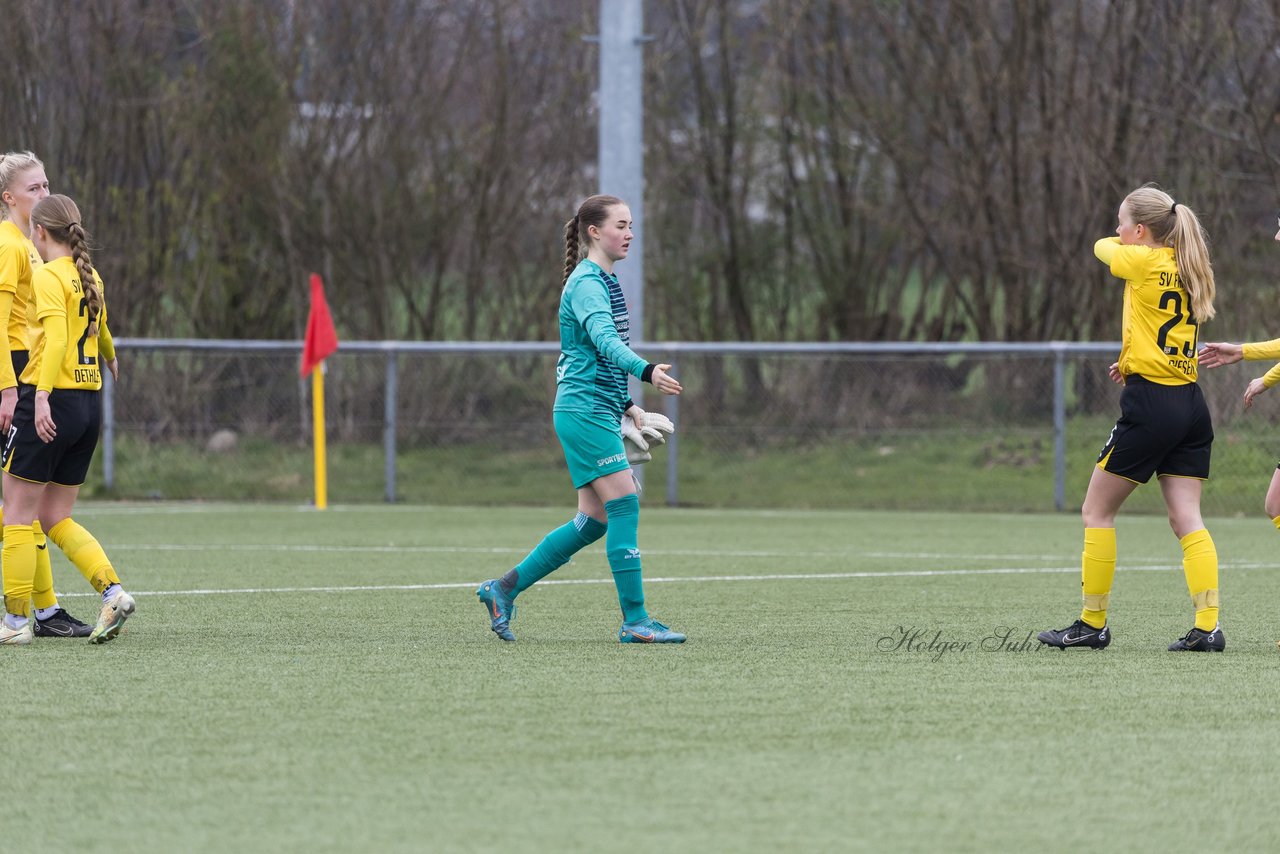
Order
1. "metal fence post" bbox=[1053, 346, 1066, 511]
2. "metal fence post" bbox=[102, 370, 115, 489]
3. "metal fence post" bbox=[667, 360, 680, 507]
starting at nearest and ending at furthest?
"metal fence post" bbox=[1053, 346, 1066, 511]
"metal fence post" bbox=[667, 360, 680, 507]
"metal fence post" bbox=[102, 370, 115, 489]

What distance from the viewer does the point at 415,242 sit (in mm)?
21391

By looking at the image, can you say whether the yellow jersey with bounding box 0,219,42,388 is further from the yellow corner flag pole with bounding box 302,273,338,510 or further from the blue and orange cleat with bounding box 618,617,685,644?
the yellow corner flag pole with bounding box 302,273,338,510

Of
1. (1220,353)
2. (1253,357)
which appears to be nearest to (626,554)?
(1220,353)

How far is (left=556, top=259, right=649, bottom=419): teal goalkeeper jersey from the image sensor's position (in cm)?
699

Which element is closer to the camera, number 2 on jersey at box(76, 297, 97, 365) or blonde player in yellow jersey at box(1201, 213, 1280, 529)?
blonde player in yellow jersey at box(1201, 213, 1280, 529)

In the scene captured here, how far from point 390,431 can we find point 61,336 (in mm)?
10454

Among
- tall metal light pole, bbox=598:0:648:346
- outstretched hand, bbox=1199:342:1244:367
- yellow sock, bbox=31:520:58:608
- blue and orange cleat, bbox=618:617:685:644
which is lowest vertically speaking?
blue and orange cleat, bbox=618:617:685:644

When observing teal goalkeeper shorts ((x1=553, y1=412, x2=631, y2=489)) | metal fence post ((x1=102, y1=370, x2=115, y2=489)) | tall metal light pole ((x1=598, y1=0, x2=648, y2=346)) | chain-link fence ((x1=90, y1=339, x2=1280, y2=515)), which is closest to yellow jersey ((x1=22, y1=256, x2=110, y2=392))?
teal goalkeeper shorts ((x1=553, y1=412, x2=631, y2=489))

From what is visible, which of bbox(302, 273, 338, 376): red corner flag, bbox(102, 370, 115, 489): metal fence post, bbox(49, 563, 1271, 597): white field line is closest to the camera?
bbox(49, 563, 1271, 597): white field line

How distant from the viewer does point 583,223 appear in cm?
721

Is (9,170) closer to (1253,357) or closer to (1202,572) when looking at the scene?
(1202,572)

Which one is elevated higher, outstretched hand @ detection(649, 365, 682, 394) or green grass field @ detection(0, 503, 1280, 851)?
outstretched hand @ detection(649, 365, 682, 394)

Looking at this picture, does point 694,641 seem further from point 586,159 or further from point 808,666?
point 586,159

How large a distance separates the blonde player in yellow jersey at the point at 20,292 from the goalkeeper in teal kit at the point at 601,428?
5.94ft
